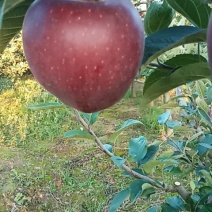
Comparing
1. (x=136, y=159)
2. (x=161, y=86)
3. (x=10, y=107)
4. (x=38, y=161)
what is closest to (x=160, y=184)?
(x=136, y=159)

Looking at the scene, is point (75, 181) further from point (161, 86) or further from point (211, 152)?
point (161, 86)

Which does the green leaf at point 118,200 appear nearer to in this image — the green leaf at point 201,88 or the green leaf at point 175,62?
the green leaf at point 201,88

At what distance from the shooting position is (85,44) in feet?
1.42

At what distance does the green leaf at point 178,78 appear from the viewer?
557 mm

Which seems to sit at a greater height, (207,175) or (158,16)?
(158,16)

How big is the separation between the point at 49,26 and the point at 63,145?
3.23 metres

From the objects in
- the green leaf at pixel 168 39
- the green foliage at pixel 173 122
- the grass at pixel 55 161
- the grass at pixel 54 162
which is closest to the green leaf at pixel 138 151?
the green foliage at pixel 173 122

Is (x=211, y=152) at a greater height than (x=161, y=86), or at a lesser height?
lesser

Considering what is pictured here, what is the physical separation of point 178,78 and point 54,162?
9.28ft

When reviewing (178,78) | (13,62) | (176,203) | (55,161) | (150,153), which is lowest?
(13,62)

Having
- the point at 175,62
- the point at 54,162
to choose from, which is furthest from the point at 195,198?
the point at 54,162

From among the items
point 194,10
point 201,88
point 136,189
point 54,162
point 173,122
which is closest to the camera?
point 194,10

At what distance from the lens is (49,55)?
1.44 feet

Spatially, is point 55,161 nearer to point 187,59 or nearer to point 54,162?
point 54,162
